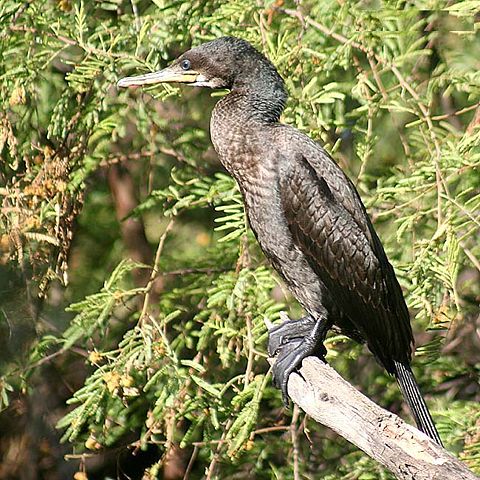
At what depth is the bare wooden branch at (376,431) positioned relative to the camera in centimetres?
226

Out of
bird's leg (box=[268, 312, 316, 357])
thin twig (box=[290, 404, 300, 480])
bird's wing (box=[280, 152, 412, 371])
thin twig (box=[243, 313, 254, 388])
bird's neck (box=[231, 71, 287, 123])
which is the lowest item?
thin twig (box=[290, 404, 300, 480])

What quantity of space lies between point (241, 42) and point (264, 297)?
2.62 ft

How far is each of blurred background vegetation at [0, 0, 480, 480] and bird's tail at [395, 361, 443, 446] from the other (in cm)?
19

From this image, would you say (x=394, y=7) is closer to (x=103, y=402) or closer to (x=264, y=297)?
(x=264, y=297)

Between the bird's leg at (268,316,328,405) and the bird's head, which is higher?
the bird's head

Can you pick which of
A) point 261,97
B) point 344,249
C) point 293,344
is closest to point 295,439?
point 293,344

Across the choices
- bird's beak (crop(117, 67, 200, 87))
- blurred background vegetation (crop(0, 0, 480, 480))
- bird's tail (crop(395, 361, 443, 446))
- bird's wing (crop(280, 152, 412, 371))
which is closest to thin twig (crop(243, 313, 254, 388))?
blurred background vegetation (crop(0, 0, 480, 480))

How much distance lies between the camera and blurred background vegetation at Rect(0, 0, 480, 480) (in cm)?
334

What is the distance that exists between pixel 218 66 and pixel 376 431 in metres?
1.31

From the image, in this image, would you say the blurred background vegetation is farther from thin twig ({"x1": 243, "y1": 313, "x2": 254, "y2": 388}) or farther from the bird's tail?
the bird's tail

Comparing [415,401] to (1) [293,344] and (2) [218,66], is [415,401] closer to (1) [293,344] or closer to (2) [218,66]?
(1) [293,344]

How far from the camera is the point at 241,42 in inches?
128

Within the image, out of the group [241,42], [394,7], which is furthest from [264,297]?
[394,7]

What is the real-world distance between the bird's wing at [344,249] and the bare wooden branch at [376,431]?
0.27 m
